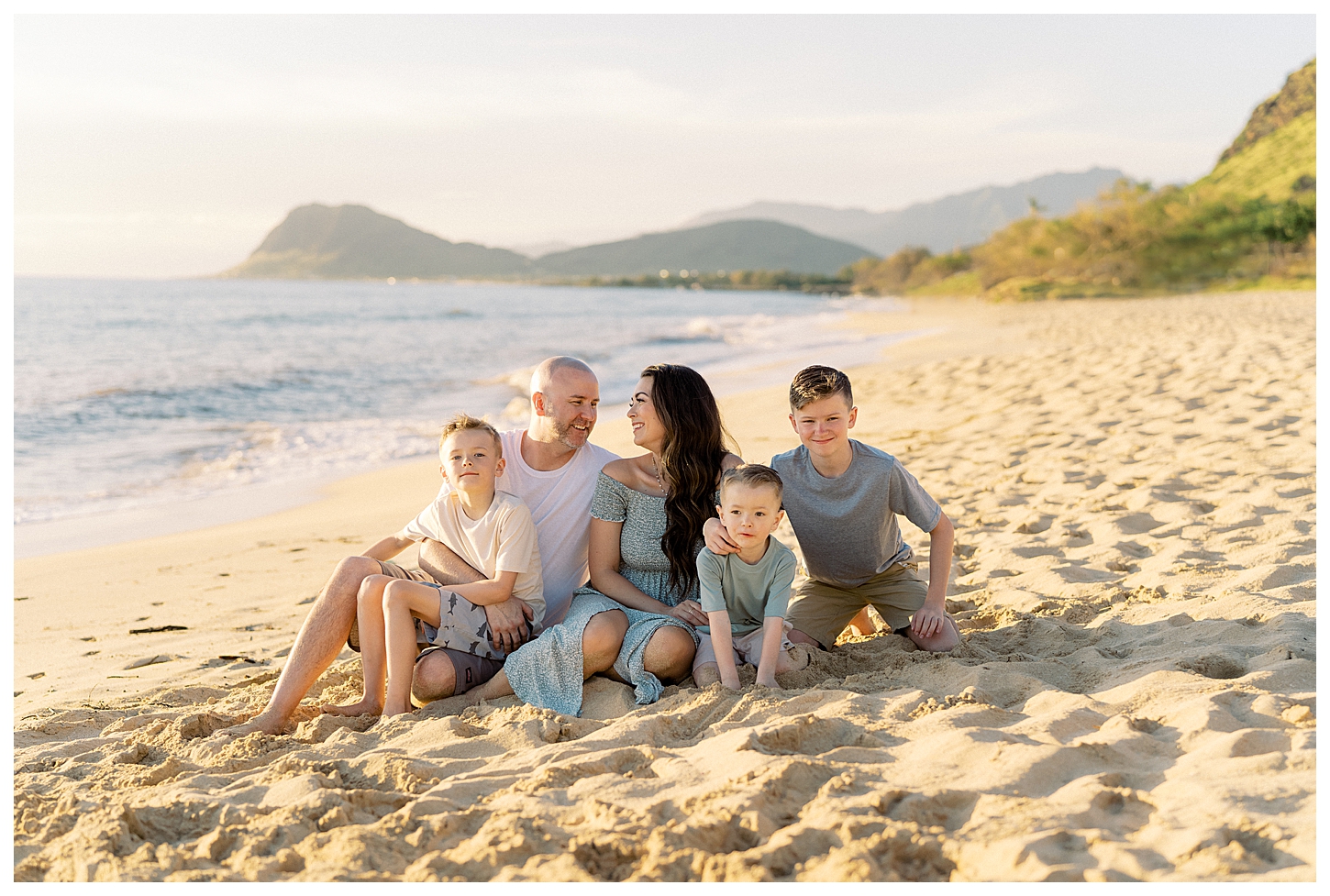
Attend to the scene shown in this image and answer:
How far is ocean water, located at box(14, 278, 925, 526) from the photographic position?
9133 millimetres

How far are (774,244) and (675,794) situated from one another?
156 meters

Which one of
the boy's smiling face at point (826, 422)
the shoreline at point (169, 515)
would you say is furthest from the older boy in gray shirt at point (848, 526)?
the shoreline at point (169, 515)

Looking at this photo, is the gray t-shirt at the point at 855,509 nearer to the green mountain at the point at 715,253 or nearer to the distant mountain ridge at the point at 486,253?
the distant mountain ridge at the point at 486,253

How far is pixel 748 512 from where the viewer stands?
3.17 meters

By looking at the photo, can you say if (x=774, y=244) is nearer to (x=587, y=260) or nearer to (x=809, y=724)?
(x=587, y=260)

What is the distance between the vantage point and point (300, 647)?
330cm

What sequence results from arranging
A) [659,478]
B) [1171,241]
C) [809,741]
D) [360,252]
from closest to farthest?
[809,741], [659,478], [1171,241], [360,252]

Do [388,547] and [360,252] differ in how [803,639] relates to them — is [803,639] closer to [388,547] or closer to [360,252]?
[388,547]

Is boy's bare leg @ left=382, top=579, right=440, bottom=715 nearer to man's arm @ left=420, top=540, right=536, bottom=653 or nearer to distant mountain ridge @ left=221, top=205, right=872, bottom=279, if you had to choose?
man's arm @ left=420, top=540, right=536, bottom=653

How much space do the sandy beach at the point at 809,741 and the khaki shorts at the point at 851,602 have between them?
0.46 feet

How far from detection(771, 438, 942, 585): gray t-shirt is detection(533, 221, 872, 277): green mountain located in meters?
138

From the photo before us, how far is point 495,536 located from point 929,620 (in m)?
1.63

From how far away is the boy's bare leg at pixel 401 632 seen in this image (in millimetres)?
3258

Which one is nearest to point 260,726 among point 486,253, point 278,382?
point 278,382
